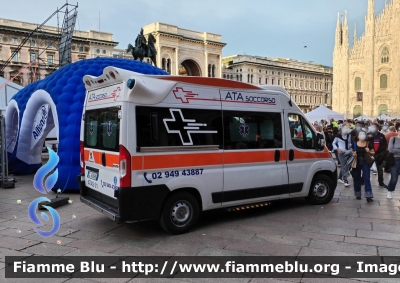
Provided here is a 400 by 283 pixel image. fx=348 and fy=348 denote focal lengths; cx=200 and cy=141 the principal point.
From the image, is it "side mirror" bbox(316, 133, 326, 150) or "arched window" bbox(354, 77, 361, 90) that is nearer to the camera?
"side mirror" bbox(316, 133, 326, 150)

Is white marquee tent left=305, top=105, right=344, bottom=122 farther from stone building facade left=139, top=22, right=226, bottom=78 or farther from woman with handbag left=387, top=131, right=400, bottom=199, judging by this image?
stone building facade left=139, top=22, right=226, bottom=78

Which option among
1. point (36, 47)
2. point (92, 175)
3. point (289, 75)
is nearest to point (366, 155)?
point (92, 175)

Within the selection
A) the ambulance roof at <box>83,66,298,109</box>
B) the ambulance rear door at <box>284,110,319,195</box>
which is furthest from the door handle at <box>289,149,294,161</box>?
the ambulance roof at <box>83,66,298,109</box>

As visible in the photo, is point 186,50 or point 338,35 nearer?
point 338,35

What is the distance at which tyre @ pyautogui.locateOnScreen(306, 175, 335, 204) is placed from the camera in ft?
25.0

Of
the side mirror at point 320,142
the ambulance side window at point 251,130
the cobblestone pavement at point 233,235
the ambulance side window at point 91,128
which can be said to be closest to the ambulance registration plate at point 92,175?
the ambulance side window at point 91,128

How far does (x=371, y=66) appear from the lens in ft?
193

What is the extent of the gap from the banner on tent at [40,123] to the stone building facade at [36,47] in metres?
41.6

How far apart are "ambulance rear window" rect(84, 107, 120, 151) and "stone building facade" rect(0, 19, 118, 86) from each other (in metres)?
47.5

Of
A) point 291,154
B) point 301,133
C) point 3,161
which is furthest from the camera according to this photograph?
point 3,161

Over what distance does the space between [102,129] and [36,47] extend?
60599 millimetres

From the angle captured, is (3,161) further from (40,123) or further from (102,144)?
(102,144)

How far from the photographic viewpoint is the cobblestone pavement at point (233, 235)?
495 centimetres

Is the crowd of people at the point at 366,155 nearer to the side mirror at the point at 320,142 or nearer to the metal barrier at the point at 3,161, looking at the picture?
the side mirror at the point at 320,142
